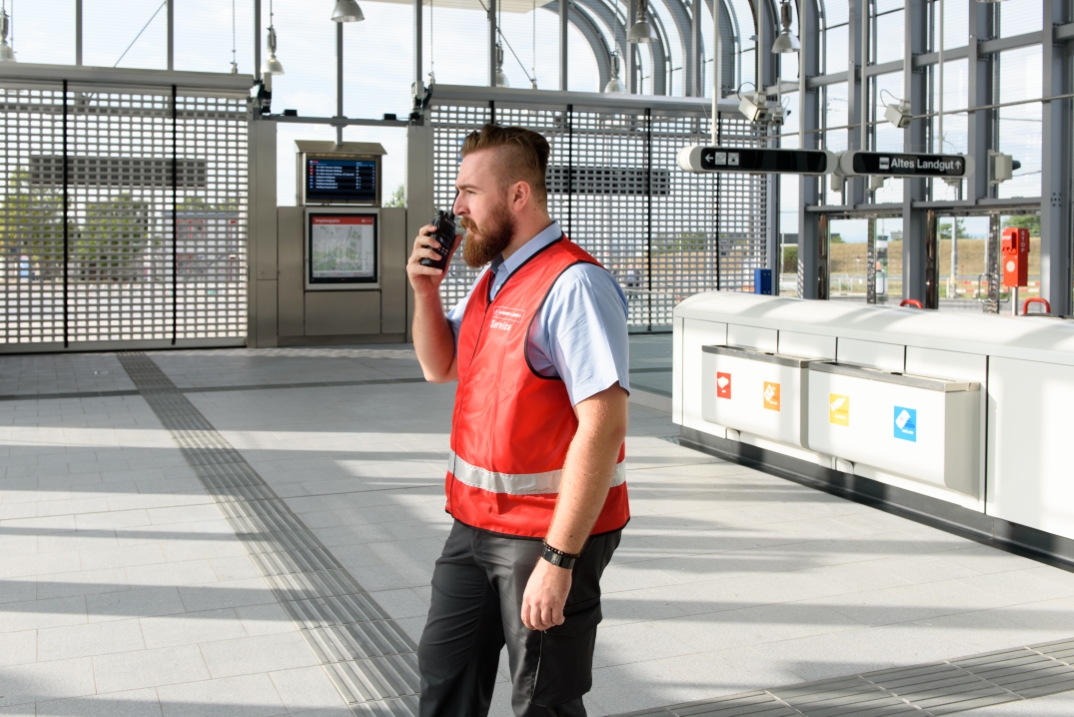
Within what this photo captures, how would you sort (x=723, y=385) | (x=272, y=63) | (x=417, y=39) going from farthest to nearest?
(x=417, y=39), (x=272, y=63), (x=723, y=385)

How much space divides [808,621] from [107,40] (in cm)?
1476

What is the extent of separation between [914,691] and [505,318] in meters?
2.07

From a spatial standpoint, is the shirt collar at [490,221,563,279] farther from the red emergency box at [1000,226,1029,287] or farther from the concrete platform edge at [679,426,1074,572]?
the red emergency box at [1000,226,1029,287]

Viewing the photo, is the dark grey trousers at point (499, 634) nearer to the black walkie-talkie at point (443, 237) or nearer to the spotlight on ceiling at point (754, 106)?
the black walkie-talkie at point (443, 237)

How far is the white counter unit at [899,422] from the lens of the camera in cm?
525

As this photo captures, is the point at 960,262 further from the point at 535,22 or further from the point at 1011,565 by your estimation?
the point at 1011,565

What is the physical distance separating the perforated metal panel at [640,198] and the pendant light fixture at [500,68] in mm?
880

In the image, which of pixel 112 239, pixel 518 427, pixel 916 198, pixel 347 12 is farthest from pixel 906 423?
pixel 916 198

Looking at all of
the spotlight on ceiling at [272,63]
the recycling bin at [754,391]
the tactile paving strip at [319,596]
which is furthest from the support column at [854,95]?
the tactile paving strip at [319,596]

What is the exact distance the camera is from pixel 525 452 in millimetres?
2285

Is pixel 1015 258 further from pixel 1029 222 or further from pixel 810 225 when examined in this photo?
pixel 810 225

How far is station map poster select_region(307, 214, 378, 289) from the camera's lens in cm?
1584

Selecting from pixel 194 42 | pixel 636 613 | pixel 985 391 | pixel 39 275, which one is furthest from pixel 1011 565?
pixel 194 42

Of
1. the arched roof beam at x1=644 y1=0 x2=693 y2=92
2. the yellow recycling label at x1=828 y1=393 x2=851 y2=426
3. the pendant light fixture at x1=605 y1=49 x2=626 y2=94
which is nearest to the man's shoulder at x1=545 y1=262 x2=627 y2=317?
the yellow recycling label at x1=828 y1=393 x2=851 y2=426
